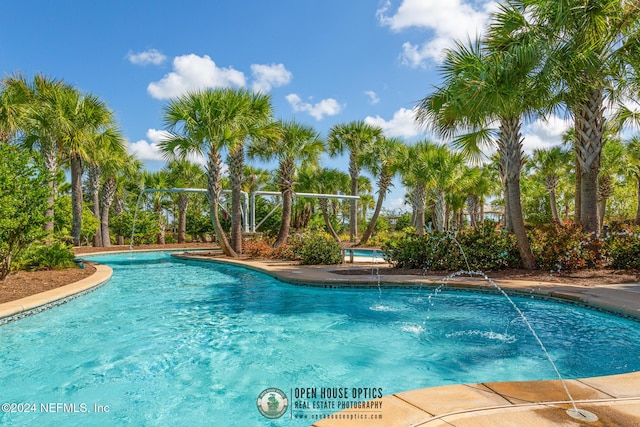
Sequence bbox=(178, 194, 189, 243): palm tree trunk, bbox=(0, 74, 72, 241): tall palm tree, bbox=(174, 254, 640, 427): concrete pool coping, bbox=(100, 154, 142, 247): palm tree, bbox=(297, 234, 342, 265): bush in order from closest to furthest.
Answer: bbox=(174, 254, 640, 427): concrete pool coping → bbox=(297, 234, 342, 265): bush → bbox=(0, 74, 72, 241): tall palm tree → bbox=(100, 154, 142, 247): palm tree → bbox=(178, 194, 189, 243): palm tree trunk

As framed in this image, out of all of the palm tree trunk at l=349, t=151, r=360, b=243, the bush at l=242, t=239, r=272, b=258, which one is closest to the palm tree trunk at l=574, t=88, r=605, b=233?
the bush at l=242, t=239, r=272, b=258

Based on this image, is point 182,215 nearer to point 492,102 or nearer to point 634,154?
point 492,102

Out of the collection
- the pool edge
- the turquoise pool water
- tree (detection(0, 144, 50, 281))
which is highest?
tree (detection(0, 144, 50, 281))

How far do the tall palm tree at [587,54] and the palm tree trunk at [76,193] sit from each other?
18299 millimetres

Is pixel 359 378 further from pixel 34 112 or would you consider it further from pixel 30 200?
pixel 34 112

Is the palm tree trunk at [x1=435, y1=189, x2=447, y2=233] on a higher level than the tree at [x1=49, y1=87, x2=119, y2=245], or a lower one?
lower

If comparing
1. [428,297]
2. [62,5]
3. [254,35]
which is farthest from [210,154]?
[428,297]

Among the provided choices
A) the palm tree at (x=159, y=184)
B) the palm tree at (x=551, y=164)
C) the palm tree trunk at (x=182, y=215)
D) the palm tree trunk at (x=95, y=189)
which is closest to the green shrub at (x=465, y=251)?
the palm tree at (x=551, y=164)

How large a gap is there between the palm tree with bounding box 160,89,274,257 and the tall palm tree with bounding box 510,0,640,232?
906 centimetres

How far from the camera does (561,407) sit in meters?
2.49

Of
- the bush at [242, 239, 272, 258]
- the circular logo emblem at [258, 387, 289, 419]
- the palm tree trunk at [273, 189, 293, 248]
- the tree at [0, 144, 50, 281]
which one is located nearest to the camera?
the circular logo emblem at [258, 387, 289, 419]

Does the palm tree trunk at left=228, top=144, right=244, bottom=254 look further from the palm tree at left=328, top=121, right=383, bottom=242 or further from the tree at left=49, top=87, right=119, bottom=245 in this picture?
the palm tree at left=328, top=121, right=383, bottom=242

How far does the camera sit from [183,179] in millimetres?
27812

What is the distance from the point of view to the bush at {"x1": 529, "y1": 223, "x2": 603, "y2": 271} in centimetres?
942
